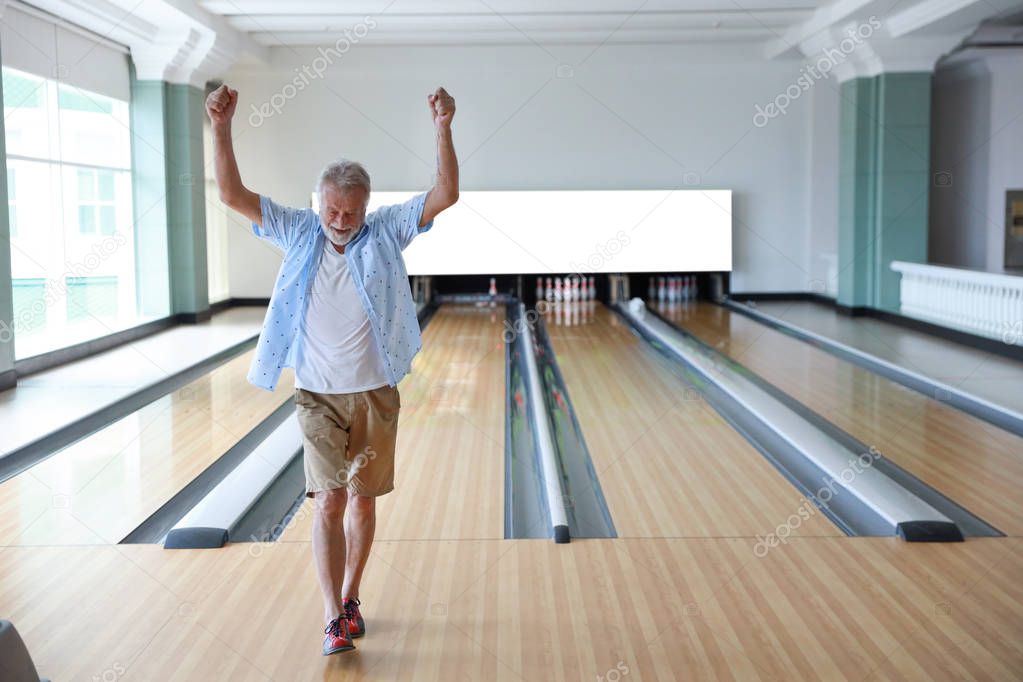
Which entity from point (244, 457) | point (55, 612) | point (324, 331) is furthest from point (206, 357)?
point (324, 331)

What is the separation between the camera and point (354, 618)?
10.1 feet

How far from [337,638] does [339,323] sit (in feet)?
2.87

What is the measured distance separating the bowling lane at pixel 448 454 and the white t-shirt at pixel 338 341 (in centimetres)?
131

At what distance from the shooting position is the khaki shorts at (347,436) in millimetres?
2926

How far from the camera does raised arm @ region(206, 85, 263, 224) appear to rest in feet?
9.36

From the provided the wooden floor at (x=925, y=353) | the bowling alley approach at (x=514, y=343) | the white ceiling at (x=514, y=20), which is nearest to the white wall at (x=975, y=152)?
the bowling alley approach at (x=514, y=343)

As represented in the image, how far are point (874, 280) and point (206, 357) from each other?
692 centimetres

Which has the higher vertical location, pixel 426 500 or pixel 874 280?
pixel 874 280

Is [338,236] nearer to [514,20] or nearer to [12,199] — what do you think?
[12,199]

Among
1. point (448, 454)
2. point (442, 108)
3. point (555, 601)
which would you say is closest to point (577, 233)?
point (448, 454)

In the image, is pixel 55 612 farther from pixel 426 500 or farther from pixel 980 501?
pixel 980 501

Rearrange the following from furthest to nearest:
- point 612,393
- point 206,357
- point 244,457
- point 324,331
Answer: point 206,357
point 612,393
point 244,457
point 324,331

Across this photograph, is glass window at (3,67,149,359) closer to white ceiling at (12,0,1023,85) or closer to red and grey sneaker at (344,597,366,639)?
white ceiling at (12,0,1023,85)

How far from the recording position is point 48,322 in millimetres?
9180
